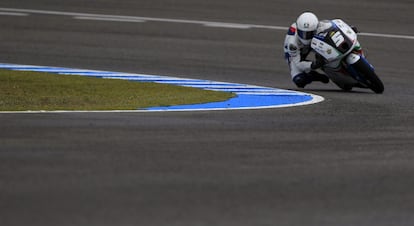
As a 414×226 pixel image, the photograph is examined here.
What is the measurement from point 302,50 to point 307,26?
51 centimetres

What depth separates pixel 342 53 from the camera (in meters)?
16.6

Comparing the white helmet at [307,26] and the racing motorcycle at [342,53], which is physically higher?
the white helmet at [307,26]

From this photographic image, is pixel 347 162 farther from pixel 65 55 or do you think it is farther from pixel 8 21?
pixel 8 21

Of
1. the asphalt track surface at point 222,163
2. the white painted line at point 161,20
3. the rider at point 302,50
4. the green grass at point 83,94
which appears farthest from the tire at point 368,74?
the white painted line at point 161,20

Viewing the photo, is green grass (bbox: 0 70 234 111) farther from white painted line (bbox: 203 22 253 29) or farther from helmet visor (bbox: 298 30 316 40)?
white painted line (bbox: 203 22 253 29)

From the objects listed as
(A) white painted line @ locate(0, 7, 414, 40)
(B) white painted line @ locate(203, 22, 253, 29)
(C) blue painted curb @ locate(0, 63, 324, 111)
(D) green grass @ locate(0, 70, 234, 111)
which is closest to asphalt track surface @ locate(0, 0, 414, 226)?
(C) blue painted curb @ locate(0, 63, 324, 111)

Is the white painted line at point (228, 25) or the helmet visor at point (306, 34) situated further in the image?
the white painted line at point (228, 25)

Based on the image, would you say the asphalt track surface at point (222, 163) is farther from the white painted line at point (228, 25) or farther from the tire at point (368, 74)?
the white painted line at point (228, 25)

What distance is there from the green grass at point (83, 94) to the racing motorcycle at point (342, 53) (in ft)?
4.79

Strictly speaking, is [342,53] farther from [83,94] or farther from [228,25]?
[228,25]

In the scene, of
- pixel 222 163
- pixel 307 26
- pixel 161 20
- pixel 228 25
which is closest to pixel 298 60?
pixel 307 26

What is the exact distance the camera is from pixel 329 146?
10.7 m

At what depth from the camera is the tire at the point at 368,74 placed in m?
16.8

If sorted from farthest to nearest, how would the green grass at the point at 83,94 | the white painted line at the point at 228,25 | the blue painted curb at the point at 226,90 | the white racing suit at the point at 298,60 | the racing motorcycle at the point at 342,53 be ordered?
the white painted line at the point at 228,25, the white racing suit at the point at 298,60, the racing motorcycle at the point at 342,53, the blue painted curb at the point at 226,90, the green grass at the point at 83,94
